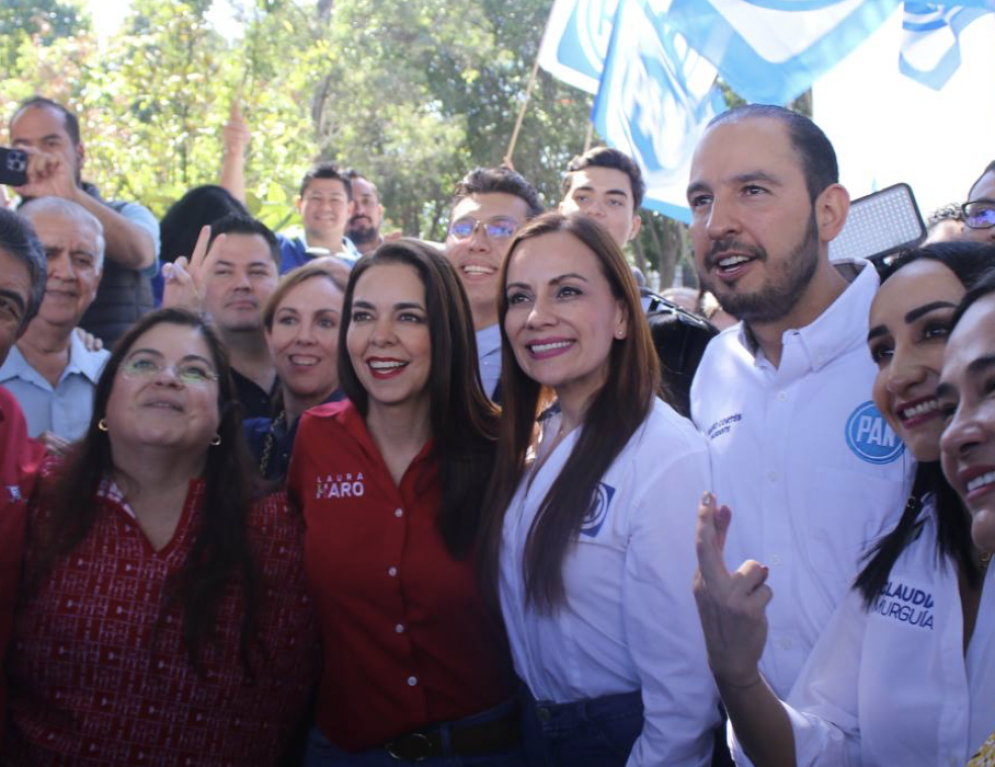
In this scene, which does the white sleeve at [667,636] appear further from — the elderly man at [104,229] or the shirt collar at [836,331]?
the elderly man at [104,229]

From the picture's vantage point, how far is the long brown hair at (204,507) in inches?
129

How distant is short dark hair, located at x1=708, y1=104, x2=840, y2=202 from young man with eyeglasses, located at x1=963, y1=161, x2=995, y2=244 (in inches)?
36.5

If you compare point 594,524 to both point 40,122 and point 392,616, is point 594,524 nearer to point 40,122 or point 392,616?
point 392,616

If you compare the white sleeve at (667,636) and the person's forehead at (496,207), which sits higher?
the person's forehead at (496,207)

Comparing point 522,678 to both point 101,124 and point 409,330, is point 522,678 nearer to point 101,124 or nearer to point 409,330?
point 409,330

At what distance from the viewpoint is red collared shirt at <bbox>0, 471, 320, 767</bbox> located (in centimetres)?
320

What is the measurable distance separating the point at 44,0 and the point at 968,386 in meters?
49.3

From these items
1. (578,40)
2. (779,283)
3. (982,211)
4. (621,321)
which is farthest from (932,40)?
(621,321)

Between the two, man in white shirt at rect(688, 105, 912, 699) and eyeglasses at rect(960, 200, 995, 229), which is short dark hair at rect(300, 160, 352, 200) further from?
man in white shirt at rect(688, 105, 912, 699)

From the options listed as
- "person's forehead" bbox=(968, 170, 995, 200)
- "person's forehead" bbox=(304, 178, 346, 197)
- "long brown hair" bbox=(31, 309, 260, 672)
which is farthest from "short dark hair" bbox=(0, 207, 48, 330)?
"person's forehead" bbox=(304, 178, 346, 197)

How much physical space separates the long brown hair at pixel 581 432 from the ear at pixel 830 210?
0.54 m

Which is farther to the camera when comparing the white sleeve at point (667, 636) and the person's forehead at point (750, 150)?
the person's forehead at point (750, 150)

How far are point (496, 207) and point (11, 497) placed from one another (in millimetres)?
2288

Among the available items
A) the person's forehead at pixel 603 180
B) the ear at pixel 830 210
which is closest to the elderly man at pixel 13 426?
the ear at pixel 830 210
